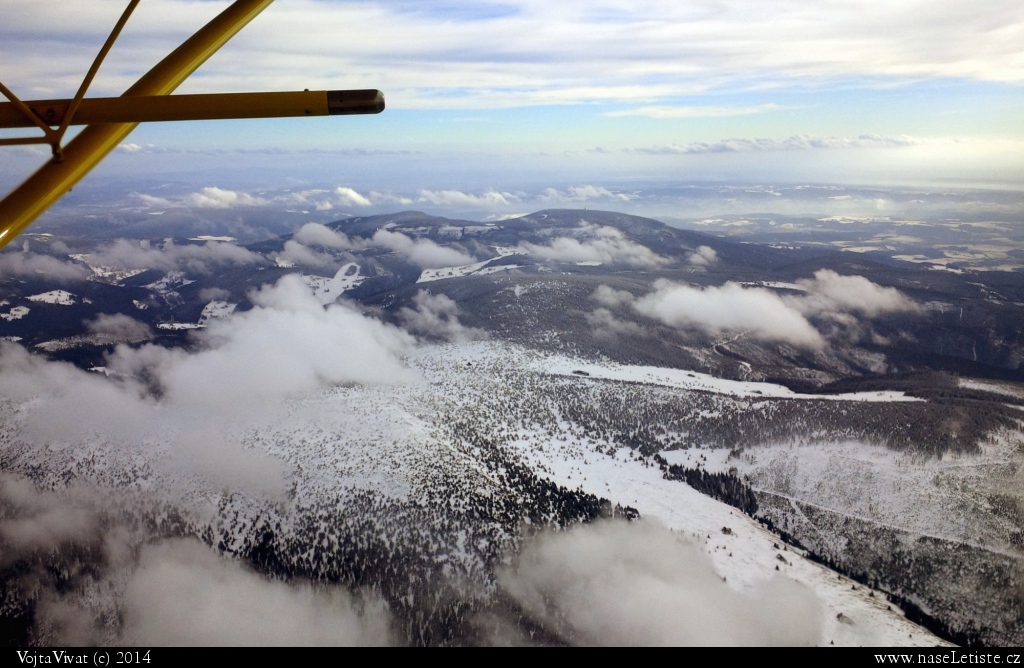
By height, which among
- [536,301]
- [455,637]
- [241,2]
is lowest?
[455,637]

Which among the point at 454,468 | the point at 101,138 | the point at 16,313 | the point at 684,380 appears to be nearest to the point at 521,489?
the point at 454,468

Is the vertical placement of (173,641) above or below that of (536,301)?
below

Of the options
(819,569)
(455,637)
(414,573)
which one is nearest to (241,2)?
(455,637)

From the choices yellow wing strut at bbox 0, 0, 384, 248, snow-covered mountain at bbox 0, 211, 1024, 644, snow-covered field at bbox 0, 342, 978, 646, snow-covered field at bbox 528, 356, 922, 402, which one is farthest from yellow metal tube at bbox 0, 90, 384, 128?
snow-covered field at bbox 528, 356, 922, 402

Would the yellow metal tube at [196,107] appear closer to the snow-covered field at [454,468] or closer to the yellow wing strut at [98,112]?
the yellow wing strut at [98,112]

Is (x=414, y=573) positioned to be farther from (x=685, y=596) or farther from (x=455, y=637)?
(x=685, y=596)

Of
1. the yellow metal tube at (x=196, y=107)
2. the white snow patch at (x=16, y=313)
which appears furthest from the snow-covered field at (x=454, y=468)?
the white snow patch at (x=16, y=313)

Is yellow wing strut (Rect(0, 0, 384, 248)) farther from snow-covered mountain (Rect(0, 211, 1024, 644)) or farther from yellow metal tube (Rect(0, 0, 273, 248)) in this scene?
snow-covered mountain (Rect(0, 211, 1024, 644))
